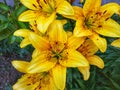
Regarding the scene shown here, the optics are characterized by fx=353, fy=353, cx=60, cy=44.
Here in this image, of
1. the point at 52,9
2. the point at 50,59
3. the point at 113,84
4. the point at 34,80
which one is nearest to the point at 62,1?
the point at 52,9

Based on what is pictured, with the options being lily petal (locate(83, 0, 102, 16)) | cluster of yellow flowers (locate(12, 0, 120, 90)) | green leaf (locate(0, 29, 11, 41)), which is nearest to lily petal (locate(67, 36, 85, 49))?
cluster of yellow flowers (locate(12, 0, 120, 90))

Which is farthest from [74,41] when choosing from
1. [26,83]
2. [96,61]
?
[26,83]

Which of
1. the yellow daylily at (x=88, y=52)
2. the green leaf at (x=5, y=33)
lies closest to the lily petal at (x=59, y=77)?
the yellow daylily at (x=88, y=52)

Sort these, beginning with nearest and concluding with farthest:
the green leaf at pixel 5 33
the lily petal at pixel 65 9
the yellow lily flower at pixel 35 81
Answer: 1. the lily petal at pixel 65 9
2. the yellow lily flower at pixel 35 81
3. the green leaf at pixel 5 33

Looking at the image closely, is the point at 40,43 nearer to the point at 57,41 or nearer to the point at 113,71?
the point at 57,41

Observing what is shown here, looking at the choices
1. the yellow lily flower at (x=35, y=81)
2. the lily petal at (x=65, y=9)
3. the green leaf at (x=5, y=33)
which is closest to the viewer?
the lily petal at (x=65, y=9)

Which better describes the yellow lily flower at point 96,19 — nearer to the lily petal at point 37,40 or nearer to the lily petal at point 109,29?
the lily petal at point 109,29
